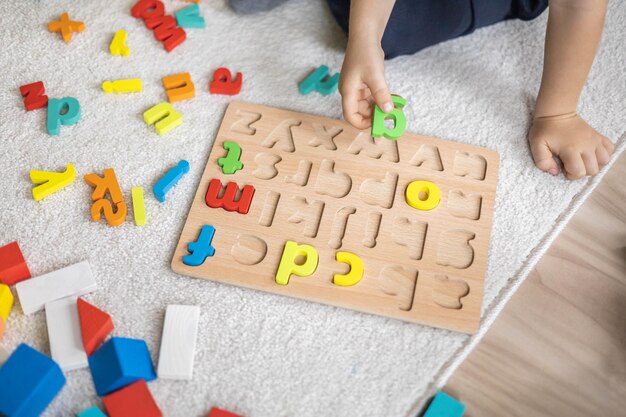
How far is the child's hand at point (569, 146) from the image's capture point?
3.16ft

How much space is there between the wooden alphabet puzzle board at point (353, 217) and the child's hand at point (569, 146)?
86 mm

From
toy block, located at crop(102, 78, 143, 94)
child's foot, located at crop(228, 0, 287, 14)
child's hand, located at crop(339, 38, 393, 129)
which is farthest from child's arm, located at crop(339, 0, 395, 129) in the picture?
toy block, located at crop(102, 78, 143, 94)

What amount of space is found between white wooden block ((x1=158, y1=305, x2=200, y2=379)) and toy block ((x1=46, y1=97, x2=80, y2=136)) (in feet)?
1.21

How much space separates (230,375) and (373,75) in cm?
45

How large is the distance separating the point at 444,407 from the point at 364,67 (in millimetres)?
467

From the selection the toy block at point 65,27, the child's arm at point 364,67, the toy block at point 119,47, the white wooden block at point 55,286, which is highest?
the child's arm at point 364,67

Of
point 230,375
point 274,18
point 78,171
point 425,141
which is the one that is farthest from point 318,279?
point 274,18

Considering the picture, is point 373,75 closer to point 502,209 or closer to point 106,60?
point 502,209

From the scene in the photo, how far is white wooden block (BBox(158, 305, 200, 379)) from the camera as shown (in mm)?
789

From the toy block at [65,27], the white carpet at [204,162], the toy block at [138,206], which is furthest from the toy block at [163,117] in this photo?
the toy block at [65,27]

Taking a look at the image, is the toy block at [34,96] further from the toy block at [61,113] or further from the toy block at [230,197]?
the toy block at [230,197]

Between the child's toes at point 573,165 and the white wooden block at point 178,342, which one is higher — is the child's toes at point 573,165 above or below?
above

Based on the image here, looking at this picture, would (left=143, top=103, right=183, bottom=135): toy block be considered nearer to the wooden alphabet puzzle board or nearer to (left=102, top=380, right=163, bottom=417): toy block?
the wooden alphabet puzzle board

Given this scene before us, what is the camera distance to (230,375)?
798 mm
